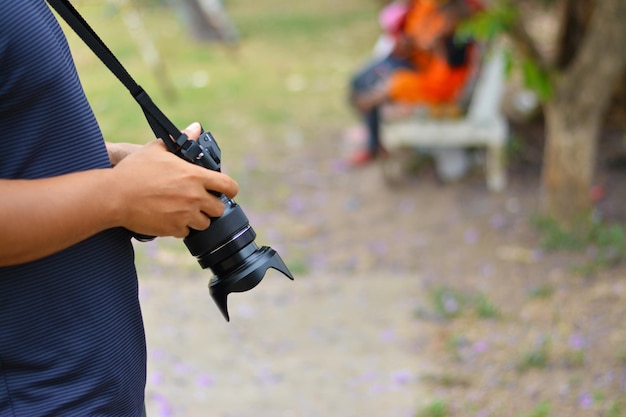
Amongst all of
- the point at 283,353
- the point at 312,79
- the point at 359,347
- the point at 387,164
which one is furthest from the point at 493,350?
the point at 312,79

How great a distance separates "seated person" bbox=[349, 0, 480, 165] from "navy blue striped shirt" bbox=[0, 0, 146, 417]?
4918 mm

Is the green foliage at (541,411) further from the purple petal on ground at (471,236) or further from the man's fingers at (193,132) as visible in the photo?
the man's fingers at (193,132)

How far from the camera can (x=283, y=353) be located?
14.2ft

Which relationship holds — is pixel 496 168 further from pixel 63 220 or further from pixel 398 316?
pixel 63 220

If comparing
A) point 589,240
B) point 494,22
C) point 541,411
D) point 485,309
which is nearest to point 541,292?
point 485,309

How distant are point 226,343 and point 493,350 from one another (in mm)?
Result: 1326

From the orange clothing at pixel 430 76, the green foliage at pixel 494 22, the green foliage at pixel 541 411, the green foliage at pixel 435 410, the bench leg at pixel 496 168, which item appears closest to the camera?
the green foliage at pixel 541 411

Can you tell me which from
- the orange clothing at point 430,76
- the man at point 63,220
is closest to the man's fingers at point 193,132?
the man at point 63,220

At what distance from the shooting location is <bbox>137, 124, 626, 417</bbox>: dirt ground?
12.4ft

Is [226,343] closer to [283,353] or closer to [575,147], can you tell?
[283,353]

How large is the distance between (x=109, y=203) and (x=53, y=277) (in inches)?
6.1

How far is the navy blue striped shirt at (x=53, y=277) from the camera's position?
50.1 inches

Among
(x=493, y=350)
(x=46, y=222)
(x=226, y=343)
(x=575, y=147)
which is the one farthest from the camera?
(x=575, y=147)

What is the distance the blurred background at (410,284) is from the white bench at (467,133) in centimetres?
16
